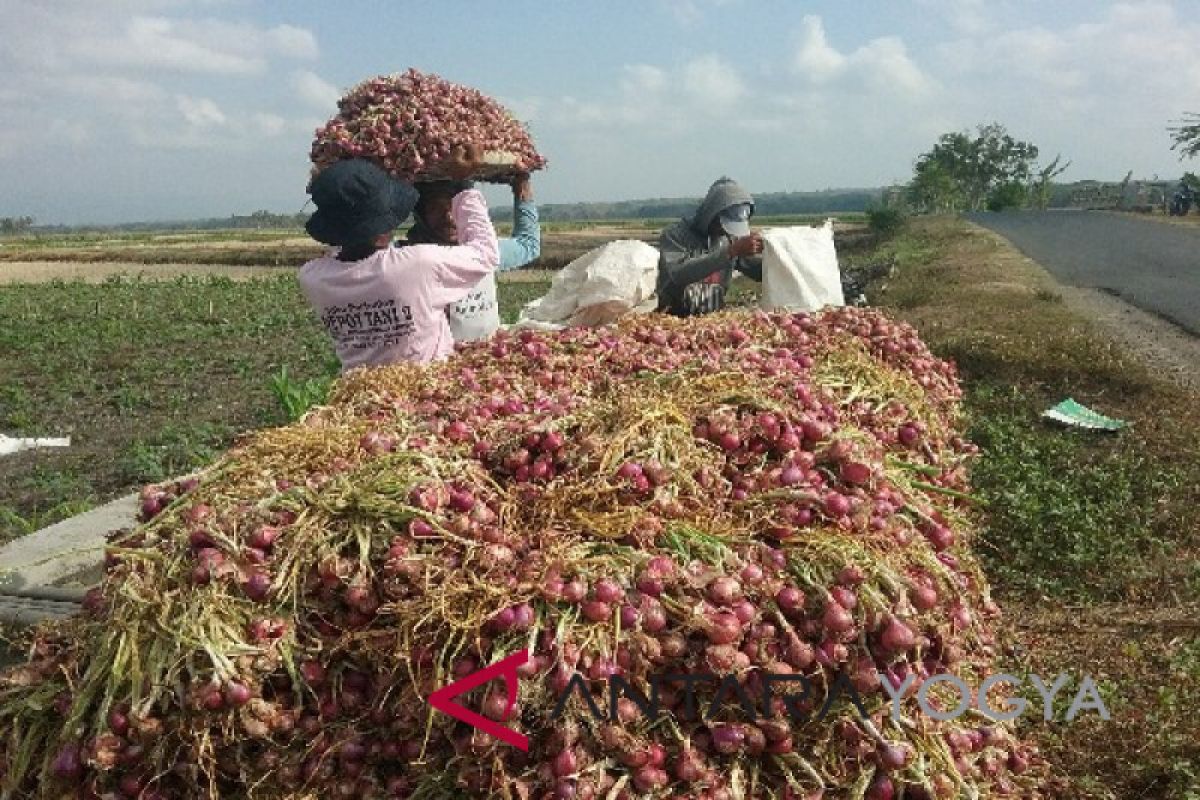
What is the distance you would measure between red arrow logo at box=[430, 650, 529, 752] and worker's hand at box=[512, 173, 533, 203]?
10.2 ft

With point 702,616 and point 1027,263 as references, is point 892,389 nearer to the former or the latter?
point 702,616

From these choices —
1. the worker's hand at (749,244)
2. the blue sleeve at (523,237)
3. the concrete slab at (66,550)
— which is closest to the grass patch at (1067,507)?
the worker's hand at (749,244)

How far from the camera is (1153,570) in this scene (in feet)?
15.1

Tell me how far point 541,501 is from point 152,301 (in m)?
21.4

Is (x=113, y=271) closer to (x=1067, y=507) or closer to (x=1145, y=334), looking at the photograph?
(x=1145, y=334)

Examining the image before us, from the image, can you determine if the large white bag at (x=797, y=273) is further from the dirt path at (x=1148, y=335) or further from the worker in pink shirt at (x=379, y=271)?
the dirt path at (x=1148, y=335)

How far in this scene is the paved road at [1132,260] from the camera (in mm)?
14039

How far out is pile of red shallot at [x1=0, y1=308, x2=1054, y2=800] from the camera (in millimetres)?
1587

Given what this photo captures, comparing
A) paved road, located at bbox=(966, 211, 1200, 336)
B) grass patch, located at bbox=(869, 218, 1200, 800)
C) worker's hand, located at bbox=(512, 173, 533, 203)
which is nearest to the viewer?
grass patch, located at bbox=(869, 218, 1200, 800)

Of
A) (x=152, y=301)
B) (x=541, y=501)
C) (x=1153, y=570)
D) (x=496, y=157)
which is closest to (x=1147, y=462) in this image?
(x=1153, y=570)

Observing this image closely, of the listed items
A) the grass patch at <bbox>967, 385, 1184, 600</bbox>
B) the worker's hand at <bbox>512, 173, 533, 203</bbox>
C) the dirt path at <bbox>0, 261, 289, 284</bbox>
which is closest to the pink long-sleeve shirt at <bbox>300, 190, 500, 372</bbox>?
the worker's hand at <bbox>512, 173, 533, 203</bbox>

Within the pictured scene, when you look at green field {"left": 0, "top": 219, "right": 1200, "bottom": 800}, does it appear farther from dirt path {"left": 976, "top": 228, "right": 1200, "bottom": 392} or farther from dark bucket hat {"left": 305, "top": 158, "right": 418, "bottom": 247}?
dark bucket hat {"left": 305, "top": 158, "right": 418, "bottom": 247}

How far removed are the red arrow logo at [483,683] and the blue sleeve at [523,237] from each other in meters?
2.68

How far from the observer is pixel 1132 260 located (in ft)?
68.2
